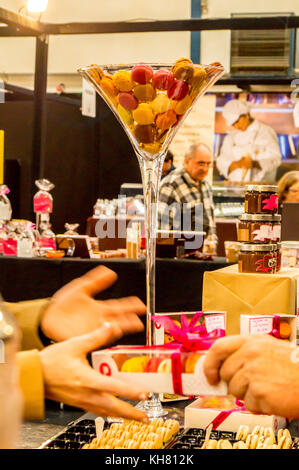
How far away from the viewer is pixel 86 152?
727 centimetres

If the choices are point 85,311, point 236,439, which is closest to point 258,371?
point 85,311

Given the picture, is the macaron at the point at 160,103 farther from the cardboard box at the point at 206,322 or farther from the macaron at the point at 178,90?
the cardboard box at the point at 206,322

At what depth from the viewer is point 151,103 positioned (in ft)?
5.45

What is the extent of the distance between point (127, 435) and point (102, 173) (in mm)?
6263

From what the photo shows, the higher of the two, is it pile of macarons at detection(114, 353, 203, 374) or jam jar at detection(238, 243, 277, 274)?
jam jar at detection(238, 243, 277, 274)

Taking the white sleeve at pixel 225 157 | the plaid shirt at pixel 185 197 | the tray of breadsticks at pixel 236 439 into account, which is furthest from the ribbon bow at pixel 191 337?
the white sleeve at pixel 225 157

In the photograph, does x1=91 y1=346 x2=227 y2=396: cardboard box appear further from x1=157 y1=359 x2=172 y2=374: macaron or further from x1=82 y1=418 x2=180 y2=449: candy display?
x1=82 y1=418 x2=180 y2=449: candy display

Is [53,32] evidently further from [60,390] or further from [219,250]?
[60,390]

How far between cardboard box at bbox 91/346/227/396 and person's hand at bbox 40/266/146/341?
0.13m

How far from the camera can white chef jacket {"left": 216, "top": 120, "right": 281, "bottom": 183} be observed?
7676 mm

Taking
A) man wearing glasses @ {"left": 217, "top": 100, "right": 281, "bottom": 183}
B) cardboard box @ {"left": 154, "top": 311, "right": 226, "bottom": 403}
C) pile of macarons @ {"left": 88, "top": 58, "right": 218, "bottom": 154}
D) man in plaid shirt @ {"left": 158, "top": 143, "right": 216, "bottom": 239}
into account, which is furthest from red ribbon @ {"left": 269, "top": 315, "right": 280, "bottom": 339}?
man wearing glasses @ {"left": 217, "top": 100, "right": 281, "bottom": 183}

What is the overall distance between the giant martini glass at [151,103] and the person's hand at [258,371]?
0.62 meters

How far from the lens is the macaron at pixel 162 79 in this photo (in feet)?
5.36
